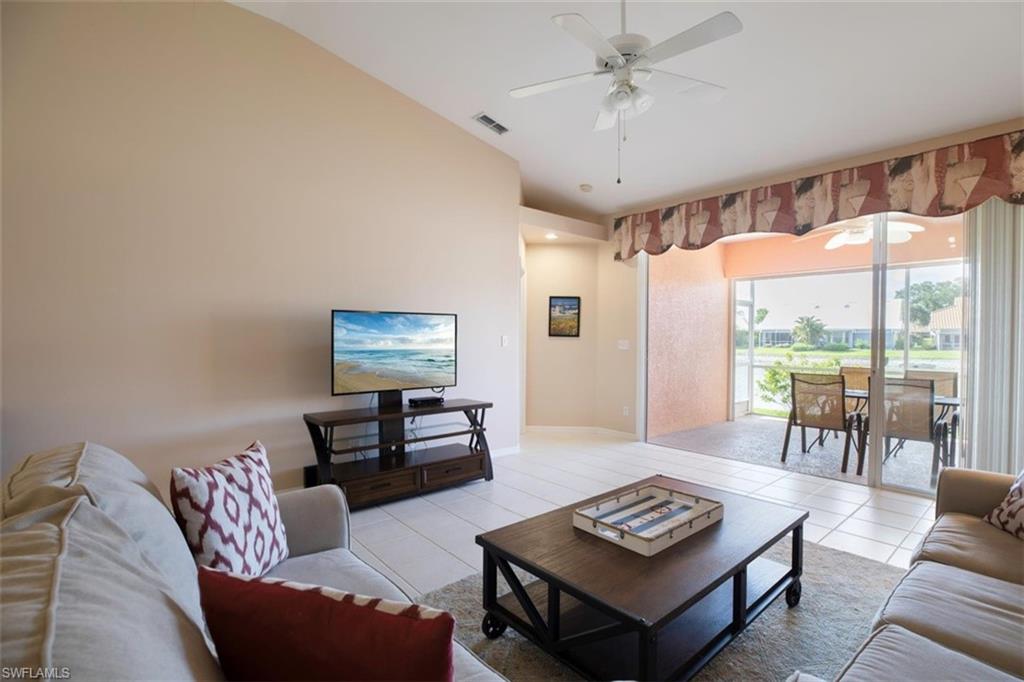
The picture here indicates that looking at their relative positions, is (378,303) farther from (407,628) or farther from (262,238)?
(407,628)

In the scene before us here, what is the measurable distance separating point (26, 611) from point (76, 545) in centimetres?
19

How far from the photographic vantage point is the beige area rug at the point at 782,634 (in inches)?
65.3

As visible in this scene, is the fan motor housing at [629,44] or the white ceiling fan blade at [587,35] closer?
the white ceiling fan blade at [587,35]

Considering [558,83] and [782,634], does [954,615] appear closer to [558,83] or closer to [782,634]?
[782,634]

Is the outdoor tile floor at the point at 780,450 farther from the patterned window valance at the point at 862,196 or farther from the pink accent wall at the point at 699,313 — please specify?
the patterned window valance at the point at 862,196

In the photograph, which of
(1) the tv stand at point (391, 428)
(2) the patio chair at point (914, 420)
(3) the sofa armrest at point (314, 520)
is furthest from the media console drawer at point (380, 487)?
(2) the patio chair at point (914, 420)

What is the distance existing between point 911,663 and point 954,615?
1.18ft

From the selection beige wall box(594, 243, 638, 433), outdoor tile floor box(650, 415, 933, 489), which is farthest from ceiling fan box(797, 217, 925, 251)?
beige wall box(594, 243, 638, 433)

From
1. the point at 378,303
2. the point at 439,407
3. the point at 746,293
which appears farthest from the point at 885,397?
the point at 378,303

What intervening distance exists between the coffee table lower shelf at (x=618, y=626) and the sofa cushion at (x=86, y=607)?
44.3 inches

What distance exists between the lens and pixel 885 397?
3750mm

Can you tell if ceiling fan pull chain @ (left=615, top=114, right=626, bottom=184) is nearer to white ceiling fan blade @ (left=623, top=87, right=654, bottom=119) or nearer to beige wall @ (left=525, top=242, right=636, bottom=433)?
white ceiling fan blade @ (left=623, top=87, right=654, bottom=119)

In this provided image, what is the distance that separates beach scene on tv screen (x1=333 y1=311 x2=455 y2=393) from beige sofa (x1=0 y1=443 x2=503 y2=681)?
6.97ft

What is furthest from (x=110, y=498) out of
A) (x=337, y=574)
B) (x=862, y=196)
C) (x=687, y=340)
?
(x=687, y=340)
